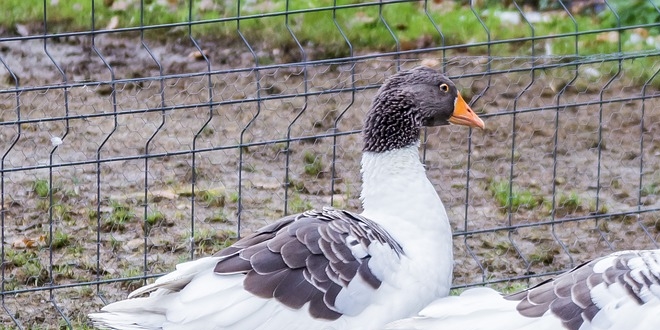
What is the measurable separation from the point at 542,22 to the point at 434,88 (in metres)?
3.86

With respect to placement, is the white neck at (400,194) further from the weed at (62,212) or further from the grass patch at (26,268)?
→ the weed at (62,212)

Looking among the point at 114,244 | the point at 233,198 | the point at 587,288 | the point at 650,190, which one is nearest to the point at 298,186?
the point at 233,198

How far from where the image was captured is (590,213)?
6387 mm

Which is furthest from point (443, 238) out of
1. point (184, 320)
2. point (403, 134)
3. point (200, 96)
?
point (200, 96)

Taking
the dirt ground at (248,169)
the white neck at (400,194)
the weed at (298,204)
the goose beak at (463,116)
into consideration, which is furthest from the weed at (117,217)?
the goose beak at (463,116)

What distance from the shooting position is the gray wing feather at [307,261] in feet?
13.8

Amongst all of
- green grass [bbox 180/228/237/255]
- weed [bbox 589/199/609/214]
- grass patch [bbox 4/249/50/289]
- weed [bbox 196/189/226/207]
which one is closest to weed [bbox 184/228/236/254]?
green grass [bbox 180/228/237/255]

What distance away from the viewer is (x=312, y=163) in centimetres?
671

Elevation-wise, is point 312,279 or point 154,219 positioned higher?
point 312,279

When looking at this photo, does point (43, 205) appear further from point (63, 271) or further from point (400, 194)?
point (400, 194)

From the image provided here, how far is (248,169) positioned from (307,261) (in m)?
2.43

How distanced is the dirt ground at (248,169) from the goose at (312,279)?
821 mm

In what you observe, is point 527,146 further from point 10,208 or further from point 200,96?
point 10,208

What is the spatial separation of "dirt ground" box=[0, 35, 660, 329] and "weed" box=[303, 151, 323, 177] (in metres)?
0.01
